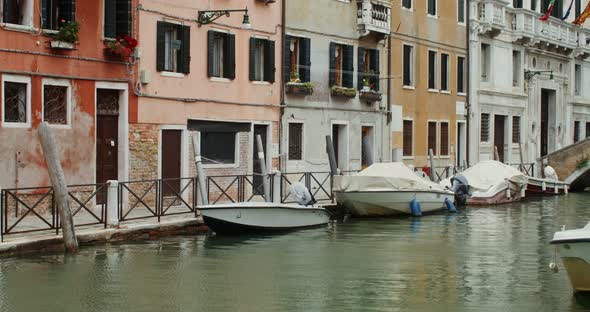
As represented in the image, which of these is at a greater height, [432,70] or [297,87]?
[432,70]

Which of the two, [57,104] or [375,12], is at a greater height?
[375,12]

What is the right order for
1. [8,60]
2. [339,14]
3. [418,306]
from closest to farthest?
[418,306] < [8,60] < [339,14]

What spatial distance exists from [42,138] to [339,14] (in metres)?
15.4

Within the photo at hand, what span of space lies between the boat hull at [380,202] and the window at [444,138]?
34.9 feet

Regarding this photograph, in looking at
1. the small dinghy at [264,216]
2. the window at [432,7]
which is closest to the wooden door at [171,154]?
the small dinghy at [264,216]

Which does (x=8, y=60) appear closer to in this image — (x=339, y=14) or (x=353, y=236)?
(x=353, y=236)

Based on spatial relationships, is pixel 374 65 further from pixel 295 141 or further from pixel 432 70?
pixel 295 141

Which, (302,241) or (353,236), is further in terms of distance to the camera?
(353,236)

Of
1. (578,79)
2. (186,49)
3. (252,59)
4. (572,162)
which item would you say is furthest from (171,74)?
(578,79)

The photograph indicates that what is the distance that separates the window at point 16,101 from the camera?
2105cm

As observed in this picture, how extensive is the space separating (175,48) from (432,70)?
48.0 feet

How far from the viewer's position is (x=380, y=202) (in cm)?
2752

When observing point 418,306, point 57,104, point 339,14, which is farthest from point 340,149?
point 418,306

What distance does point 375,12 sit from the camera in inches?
1324
